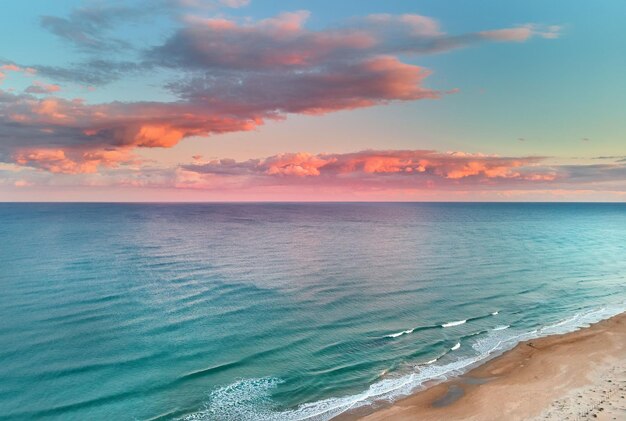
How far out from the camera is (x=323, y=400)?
25.8 m

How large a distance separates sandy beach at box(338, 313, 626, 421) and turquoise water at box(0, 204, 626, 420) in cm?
189

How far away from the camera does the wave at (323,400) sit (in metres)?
24.0

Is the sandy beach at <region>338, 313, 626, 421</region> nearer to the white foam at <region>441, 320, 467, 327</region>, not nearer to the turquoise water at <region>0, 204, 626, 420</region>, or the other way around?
the turquoise water at <region>0, 204, 626, 420</region>

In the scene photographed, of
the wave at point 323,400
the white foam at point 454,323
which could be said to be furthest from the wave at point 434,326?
the wave at point 323,400

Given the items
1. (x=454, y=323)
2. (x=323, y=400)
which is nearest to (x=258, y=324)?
(x=323, y=400)

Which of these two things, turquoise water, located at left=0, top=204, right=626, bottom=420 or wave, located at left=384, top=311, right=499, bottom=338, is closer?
turquoise water, located at left=0, top=204, right=626, bottom=420

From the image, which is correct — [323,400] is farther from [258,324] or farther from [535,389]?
[258,324]

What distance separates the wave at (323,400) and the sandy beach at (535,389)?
0.94m

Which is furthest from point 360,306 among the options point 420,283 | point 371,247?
point 371,247

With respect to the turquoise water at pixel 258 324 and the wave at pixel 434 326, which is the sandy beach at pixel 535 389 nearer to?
the turquoise water at pixel 258 324

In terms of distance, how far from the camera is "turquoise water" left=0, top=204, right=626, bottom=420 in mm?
26250

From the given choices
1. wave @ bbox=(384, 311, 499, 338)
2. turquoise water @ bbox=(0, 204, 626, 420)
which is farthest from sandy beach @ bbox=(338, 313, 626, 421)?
wave @ bbox=(384, 311, 499, 338)

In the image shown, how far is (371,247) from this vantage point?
98.8 meters

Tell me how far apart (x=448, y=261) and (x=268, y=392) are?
55.9 meters
